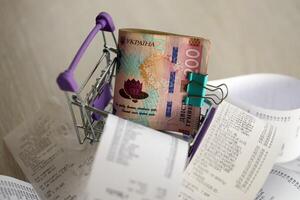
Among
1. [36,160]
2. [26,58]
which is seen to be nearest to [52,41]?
[26,58]

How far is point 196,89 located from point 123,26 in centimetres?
37

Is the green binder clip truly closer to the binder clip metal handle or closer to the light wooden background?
the binder clip metal handle

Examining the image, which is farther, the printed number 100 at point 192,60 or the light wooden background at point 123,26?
the light wooden background at point 123,26

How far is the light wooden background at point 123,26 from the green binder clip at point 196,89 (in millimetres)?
326

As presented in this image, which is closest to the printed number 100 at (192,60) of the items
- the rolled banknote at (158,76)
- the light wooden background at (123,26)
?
the rolled banknote at (158,76)

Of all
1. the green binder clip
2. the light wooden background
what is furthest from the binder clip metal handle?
the light wooden background

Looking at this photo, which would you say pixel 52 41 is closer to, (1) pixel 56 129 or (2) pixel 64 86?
(1) pixel 56 129

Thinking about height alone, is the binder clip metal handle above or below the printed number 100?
below

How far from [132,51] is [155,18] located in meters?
0.38

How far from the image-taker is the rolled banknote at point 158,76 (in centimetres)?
59

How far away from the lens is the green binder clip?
23.6 inches

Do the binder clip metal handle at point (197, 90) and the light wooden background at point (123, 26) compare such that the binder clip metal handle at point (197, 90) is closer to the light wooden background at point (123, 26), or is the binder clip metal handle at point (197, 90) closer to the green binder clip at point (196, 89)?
the green binder clip at point (196, 89)

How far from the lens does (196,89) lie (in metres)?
0.61

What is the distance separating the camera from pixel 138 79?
60cm
